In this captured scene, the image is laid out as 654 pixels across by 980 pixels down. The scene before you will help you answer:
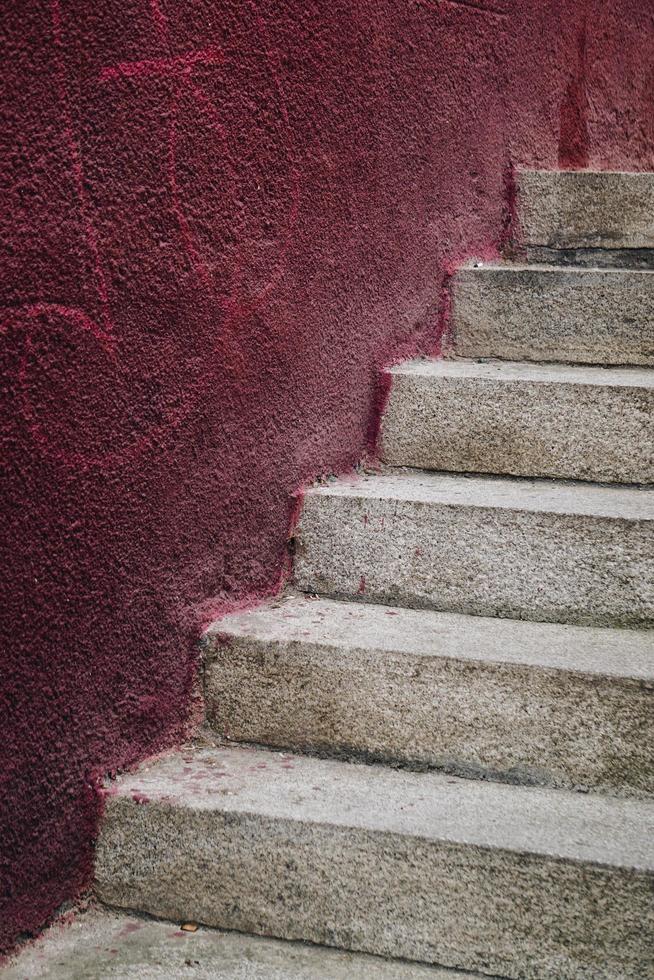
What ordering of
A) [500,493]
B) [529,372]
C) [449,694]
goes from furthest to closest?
[529,372], [500,493], [449,694]

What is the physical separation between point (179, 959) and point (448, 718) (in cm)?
65

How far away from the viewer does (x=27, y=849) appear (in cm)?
173

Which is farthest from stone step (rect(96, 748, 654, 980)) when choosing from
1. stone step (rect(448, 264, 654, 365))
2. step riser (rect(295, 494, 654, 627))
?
stone step (rect(448, 264, 654, 365))

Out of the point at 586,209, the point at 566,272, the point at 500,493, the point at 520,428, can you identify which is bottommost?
the point at 500,493

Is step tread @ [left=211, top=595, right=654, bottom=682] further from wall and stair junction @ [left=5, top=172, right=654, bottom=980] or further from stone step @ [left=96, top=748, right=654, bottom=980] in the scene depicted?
stone step @ [left=96, top=748, right=654, bottom=980]

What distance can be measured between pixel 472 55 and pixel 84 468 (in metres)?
2.09

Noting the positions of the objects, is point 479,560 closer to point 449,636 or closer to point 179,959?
point 449,636

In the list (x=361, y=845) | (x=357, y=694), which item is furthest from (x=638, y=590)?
(x=361, y=845)

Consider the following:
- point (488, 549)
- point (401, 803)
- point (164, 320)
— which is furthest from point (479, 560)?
point (164, 320)

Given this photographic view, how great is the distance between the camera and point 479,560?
228 centimetres

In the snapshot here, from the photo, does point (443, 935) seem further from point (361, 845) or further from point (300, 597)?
point (300, 597)

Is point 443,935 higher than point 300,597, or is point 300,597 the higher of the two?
point 300,597

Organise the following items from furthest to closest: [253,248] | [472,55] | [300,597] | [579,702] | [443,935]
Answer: [472,55]
[300,597]
[253,248]
[579,702]
[443,935]

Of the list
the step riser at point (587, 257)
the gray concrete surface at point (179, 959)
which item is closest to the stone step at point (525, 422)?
the step riser at point (587, 257)
